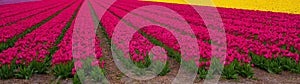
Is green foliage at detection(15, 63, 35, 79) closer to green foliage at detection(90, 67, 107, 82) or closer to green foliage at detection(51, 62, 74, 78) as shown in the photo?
green foliage at detection(51, 62, 74, 78)

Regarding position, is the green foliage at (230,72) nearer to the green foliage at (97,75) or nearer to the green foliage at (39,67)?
the green foliage at (97,75)

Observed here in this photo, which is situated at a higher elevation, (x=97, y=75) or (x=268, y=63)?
(x=268, y=63)

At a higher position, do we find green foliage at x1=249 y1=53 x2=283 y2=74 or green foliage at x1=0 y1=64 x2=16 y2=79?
green foliage at x1=249 y1=53 x2=283 y2=74

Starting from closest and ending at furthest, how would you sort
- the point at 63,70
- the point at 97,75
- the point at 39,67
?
the point at 97,75, the point at 63,70, the point at 39,67

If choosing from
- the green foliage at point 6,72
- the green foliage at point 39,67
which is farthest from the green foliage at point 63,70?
the green foliage at point 6,72

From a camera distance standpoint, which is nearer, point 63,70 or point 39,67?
point 63,70

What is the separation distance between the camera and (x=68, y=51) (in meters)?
9.23

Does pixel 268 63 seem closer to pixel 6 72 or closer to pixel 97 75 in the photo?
pixel 97 75

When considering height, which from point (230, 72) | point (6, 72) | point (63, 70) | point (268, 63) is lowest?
point (6, 72)

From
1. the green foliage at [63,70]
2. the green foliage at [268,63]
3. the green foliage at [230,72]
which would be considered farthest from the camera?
the green foliage at [268,63]

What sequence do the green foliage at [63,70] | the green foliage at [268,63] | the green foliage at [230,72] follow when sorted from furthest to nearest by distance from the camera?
the green foliage at [268,63], the green foliage at [63,70], the green foliage at [230,72]

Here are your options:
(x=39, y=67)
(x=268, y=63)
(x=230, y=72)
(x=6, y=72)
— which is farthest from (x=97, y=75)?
(x=268, y=63)

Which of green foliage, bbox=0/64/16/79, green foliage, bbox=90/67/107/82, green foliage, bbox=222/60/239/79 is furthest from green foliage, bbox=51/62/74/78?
green foliage, bbox=222/60/239/79

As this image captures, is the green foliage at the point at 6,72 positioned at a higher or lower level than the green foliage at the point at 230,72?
lower
